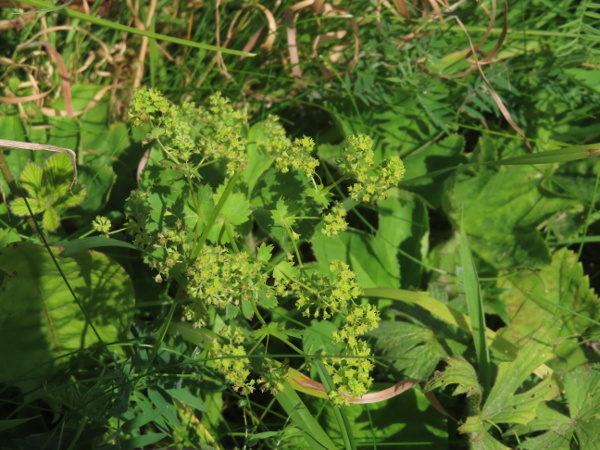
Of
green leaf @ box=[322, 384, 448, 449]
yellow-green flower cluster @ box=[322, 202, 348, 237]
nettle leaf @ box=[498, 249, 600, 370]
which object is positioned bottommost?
green leaf @ box=[322, 384, 448, 449]

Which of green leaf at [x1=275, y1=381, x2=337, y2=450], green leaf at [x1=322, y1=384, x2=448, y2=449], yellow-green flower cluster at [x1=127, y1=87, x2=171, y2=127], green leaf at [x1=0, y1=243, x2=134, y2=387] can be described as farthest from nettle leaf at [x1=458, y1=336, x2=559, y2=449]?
yellow-green flower cluster at [x1=127, y1=87, x2=171, y2=127]

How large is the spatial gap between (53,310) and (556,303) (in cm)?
176

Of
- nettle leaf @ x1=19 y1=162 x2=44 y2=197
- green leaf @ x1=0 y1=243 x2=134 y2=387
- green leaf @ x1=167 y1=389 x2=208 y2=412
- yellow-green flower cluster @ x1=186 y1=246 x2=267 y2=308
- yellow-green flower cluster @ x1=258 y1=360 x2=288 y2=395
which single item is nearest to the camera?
yellow-green flower cluster @ x1=186 y1=246 x2=267 y2=308

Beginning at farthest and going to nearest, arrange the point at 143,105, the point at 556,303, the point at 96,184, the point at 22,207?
1. the point at 556,303
2. the point at 96,184
3. the point at 22,207
4. the point at 143,105

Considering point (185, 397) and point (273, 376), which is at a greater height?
point (273, 376)

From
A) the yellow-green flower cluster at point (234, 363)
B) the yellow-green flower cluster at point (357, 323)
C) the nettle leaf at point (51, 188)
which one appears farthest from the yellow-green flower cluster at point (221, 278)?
the nettle leaf at point (51, 188)

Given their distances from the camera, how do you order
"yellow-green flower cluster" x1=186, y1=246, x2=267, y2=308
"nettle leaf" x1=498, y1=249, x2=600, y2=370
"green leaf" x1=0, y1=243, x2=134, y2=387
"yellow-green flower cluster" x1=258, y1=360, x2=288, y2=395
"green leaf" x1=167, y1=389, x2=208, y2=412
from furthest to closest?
"nettle leaf" x1=498, y1=249, x2=600, y2=370
"green leaf" x1=0, y1=243, x2=134, y2=387
"green leaf" x1=167, y1=389, x2=208, y2=412
"yellow-green flower cluster" x1=258, y1=360, x2=288, y2=395
"yellow-green flower cluster" x1=186, y1=246, x2=267, y2=308

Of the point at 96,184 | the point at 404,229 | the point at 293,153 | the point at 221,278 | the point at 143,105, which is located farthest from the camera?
the point at 404,229

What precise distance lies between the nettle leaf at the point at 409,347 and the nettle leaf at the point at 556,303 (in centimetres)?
33

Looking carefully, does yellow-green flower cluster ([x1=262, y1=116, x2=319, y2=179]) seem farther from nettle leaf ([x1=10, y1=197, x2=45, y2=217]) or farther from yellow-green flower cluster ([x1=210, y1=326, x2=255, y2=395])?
nettle leaf ([x1=10, y1=197, x2=45, y2=217])

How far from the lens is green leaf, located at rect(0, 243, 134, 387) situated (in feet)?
6.00

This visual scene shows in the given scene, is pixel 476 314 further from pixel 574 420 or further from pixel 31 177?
pixel 31 177

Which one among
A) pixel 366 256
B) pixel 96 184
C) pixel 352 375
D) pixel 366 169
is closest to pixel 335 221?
pixel 366 169

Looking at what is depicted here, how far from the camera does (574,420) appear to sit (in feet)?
6.43
